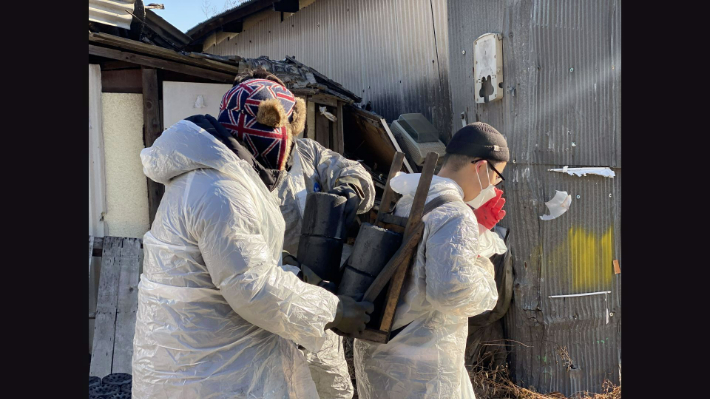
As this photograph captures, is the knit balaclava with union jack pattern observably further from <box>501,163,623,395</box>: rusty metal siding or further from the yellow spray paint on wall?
the yellow spray paint on wall

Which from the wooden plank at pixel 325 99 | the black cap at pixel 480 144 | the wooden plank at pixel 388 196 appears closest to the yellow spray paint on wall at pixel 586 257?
the black cap at pixel 480 144

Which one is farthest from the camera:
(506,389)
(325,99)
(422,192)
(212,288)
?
(325,99)

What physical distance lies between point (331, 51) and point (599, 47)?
383cm

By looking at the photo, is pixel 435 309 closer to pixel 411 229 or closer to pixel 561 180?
pixel 411 229

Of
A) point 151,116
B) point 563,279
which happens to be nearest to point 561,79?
point 563,279

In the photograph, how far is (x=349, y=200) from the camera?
2982mm

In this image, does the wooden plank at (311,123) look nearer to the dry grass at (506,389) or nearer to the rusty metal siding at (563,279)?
the rusty metal siding at (563,279)

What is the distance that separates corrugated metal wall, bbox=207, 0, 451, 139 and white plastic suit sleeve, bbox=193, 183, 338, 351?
158 inches

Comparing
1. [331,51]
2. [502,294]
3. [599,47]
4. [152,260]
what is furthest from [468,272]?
[331,51]

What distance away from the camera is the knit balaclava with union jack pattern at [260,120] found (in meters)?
2.36

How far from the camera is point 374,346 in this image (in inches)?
108

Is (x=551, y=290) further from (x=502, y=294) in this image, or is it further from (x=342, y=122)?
(x=342, y=122)

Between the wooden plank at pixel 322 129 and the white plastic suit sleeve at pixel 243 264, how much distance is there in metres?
3.94

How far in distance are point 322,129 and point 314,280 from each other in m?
3.64
